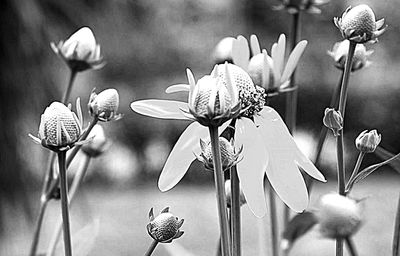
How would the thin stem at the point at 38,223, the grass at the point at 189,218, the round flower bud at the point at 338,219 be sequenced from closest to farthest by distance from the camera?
the round flower bud at the point at 338,219 → the thin stem at the point at 38,223 → the grass at the point at 189,218

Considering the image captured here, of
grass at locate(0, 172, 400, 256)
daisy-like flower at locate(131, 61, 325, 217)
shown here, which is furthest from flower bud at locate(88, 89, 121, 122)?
grass at locate(0, 172, 400, 256)

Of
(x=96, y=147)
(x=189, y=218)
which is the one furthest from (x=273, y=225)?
(x=189, y=218)

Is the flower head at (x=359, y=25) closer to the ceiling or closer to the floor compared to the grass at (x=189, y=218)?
closer to the ceiling

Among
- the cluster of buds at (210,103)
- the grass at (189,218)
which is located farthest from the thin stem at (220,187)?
the grass at (189,218)

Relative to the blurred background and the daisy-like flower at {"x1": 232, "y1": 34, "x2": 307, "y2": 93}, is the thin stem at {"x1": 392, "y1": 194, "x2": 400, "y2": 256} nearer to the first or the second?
the daisy-like flower at {"x1": 232, "y1": 34, "x2": 307, "y2": 93}

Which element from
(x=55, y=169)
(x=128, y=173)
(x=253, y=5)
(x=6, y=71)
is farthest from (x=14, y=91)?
(x=253, y=5)

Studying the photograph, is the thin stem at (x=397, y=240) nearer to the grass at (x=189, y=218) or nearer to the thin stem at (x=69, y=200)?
the thin stem at (x=69, y=200)

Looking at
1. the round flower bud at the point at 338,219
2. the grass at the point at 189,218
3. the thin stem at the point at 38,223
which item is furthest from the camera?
the grass at the point at 189,218
